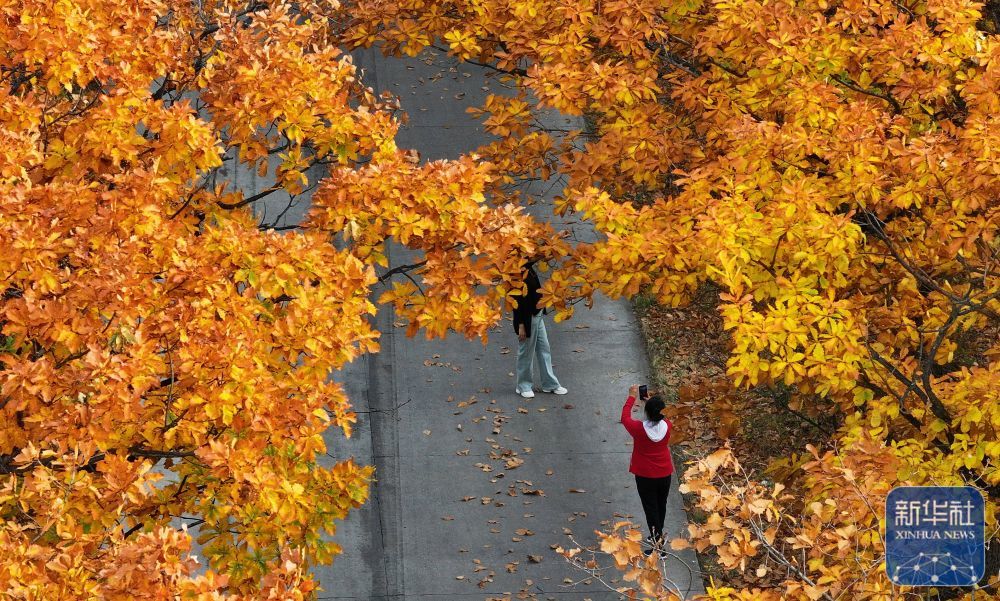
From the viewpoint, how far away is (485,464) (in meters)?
12.9

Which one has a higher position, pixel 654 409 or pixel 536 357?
pixel 654 409

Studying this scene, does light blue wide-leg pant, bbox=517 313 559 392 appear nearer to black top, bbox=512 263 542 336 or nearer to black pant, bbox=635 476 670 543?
black top, bbox=512 263 542 336

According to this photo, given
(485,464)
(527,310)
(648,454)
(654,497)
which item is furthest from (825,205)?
(485,464)

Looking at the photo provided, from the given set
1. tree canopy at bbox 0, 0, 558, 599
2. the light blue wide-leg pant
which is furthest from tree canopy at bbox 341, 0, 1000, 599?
the light blue wide-leg pant

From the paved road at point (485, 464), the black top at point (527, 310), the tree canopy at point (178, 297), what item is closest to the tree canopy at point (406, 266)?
the tree canopy at point (178, 297)

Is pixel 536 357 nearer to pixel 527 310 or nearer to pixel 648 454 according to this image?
pixel 527 310

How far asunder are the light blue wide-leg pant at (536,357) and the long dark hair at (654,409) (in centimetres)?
284

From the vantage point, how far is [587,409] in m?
13.8

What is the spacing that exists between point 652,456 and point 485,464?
2479 mm

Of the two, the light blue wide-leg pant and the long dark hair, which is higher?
the long dark hair

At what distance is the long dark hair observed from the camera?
34.6 feet

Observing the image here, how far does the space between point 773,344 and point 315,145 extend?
330cm

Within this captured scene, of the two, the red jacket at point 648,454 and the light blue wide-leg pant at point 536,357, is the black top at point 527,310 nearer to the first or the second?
the light blue wide-leg pant at point 536,357

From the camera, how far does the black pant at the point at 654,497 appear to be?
10.9 m
